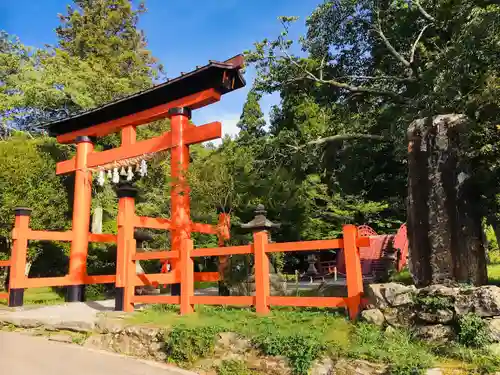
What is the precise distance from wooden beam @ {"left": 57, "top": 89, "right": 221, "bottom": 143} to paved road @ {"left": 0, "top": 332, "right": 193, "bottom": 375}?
544 centimetres

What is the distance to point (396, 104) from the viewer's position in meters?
14.2

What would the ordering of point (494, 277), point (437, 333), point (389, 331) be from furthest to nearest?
point (494, 277), point (389, 331), point (437, 333)

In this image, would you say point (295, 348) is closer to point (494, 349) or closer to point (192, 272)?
point (494, 349)

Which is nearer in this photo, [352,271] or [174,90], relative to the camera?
[352,271]

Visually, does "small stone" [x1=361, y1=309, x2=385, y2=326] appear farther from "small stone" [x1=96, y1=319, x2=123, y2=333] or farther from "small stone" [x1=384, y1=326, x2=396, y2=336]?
"small stone" [x1=96, y1=319, x2=123, y2=333]

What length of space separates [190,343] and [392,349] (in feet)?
8.75

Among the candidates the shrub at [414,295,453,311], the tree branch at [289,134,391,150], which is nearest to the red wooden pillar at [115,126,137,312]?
the shrub at [414,295,453,311]

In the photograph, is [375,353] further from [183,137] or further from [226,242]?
[183,137]

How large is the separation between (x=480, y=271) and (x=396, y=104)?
9585 millimetres

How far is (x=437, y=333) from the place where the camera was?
4.36 metres

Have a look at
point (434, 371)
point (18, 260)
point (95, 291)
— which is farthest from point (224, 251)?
point (95, 291)

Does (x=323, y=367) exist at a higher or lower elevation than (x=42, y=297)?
lower

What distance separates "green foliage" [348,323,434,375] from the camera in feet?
12.9

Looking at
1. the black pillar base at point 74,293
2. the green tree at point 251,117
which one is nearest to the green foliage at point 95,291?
the black pillar base at point 74,293
